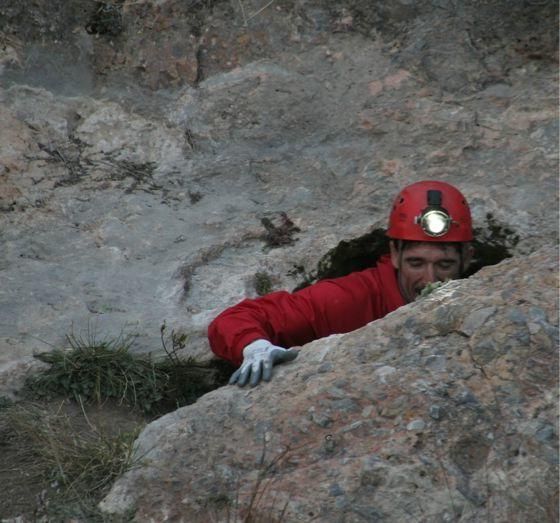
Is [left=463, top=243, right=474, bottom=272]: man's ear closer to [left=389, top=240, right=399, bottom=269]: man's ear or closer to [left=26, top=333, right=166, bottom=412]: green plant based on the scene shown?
[left=389, top=240, right=399, bottom=269]: man's ear

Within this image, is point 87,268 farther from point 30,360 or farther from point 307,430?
point 307,430

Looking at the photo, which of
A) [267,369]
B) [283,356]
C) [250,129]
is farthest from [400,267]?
[267,369]

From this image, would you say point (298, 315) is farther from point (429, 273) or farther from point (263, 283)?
point (429, 273)

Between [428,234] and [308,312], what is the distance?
2.36 ft

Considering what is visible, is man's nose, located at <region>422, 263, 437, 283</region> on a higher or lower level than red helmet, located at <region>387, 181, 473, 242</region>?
lower

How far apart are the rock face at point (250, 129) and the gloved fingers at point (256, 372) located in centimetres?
98

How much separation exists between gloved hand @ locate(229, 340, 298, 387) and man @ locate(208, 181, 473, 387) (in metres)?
0.48

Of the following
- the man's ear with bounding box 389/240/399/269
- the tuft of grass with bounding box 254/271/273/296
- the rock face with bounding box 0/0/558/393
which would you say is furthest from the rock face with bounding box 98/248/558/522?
the man's ear with bounding box 389/240/399/269

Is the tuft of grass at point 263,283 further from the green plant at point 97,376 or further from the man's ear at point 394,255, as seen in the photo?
the green plant at point 97,376

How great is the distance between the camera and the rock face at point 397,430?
3363 mm

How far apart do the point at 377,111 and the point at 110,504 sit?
9.36 feet

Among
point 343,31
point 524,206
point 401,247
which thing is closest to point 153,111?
point 343,31

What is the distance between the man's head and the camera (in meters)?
5.29

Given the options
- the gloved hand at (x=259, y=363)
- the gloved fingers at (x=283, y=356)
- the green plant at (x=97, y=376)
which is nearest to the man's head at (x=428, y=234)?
the gloved hand at (x=259, y=363)
